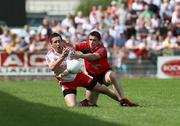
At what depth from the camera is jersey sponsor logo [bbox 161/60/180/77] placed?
26594 millimetres

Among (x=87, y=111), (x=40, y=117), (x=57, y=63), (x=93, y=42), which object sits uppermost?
(x=93, y=42)

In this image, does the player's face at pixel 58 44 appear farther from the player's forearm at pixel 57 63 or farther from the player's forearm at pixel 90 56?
the player's forearm at pixel 90 56

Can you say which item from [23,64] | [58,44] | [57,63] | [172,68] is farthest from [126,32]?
[57,63]

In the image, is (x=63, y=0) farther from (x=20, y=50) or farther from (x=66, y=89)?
(x=66, y=89)

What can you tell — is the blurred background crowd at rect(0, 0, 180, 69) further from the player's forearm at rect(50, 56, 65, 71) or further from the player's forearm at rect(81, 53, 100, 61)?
the player's forearm at rect(50, 56, 65, 71)

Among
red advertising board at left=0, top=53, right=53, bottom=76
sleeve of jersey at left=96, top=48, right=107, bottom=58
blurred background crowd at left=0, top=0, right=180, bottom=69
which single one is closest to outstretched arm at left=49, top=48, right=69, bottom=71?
sleeve of jersey at left=96, top=48, right=107, bottom=58

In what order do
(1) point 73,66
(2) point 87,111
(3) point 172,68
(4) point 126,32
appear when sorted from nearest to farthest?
(2) point 87,111
(1) point 73,66
(3) point 172,68
(4) point 126,32

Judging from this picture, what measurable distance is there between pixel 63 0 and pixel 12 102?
156 feet

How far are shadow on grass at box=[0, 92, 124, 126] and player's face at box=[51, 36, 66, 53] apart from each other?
1119 mm

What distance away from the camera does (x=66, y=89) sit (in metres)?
14.3

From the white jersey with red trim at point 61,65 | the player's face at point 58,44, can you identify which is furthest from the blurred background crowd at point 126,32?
the player's face at point 58,44

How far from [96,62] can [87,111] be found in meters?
1.56

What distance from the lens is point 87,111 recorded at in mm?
13148

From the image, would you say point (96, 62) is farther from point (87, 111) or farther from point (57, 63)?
point (87, 111)
